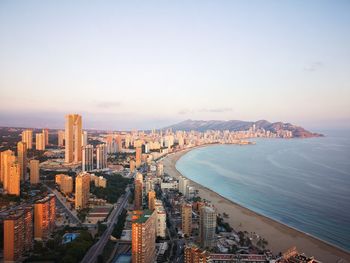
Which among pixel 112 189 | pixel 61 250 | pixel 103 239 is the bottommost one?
pixel 103 239

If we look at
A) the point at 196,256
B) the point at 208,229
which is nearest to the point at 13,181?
the point at 208,229

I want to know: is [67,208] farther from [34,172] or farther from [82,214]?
[34,172]

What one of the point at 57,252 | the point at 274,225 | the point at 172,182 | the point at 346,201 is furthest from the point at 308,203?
the point at 57,252

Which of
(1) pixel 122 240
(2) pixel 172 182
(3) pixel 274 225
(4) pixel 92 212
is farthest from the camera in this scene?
(2) pixel 172 182

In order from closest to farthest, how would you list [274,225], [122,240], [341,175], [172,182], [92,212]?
[122,240], [274,225], [92,212], [172,182], [341,175]

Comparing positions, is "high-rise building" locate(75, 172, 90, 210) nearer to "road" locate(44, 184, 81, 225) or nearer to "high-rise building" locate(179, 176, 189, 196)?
"road" locate(44, 184, 81, 225)

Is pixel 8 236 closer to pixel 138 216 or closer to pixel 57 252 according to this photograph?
pixel 57 252
